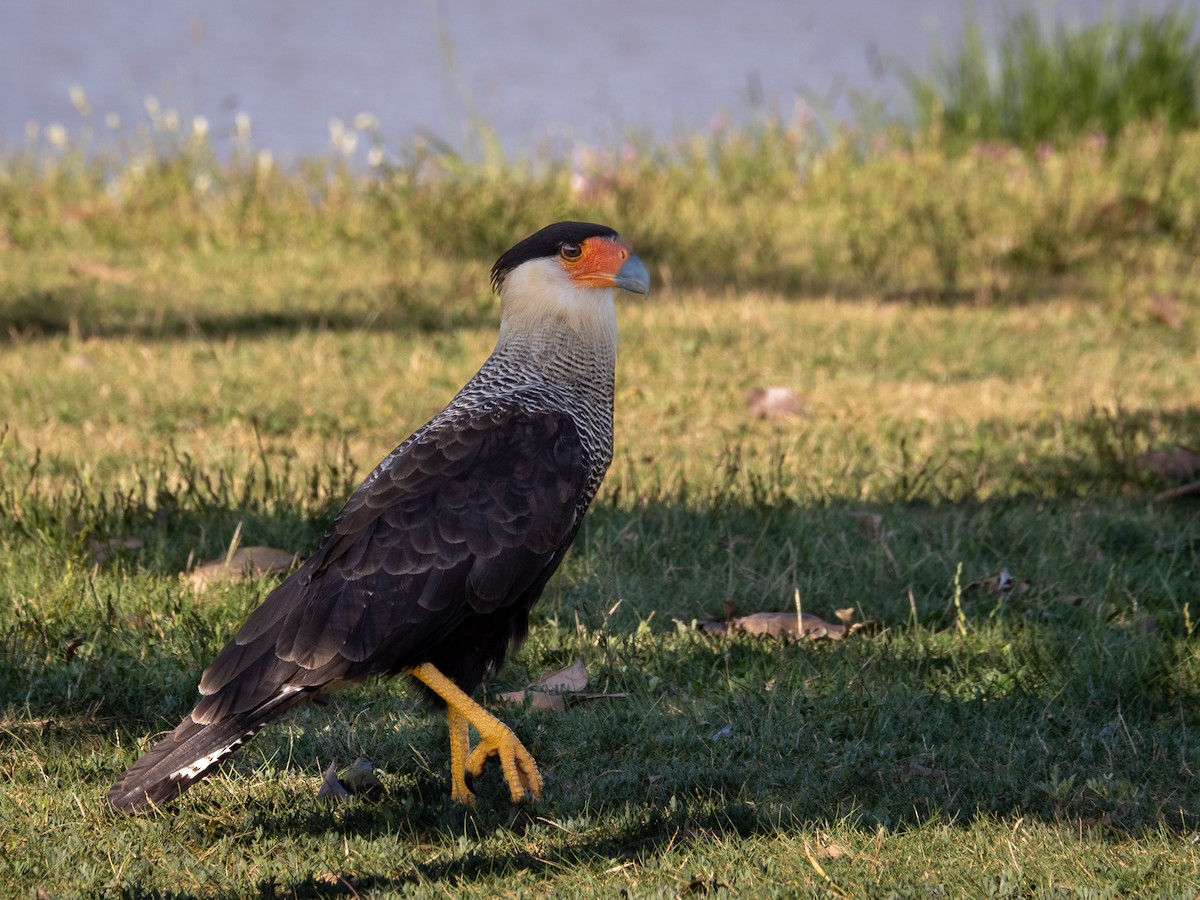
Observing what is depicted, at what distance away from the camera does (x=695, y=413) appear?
23.0 feet

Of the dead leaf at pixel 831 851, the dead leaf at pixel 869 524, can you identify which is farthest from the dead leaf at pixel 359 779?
the dead leaf at pixel 869 524

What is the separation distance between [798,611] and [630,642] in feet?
1.69

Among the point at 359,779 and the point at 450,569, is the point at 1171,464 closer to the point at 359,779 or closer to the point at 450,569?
the point at 450,569

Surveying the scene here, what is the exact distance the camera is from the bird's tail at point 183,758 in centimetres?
326

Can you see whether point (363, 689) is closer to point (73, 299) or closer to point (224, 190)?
point (73, 299)

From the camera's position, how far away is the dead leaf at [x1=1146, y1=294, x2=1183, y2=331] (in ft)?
27.6

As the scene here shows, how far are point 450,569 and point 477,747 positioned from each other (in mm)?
476

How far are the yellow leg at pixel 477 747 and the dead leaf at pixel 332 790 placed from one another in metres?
0.27

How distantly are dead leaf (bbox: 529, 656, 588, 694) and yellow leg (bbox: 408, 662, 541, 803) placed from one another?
47 centimetres

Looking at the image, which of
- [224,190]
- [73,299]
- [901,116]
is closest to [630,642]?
[73,299]

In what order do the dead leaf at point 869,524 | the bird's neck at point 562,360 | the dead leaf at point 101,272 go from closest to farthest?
the bird's neck at point 562,360
the dead leaf at point 869,524
the dead leaf at point 101,272

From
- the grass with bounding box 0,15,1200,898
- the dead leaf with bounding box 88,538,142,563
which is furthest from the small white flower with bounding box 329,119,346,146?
Answer: the dead leaf with bounding box 88,538,142,563

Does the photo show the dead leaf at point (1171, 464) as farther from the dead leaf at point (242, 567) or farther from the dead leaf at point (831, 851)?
the dead leaf at point (242, 567)

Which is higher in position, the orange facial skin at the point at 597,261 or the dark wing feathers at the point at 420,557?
the orange facial skin at the point at 597,261
